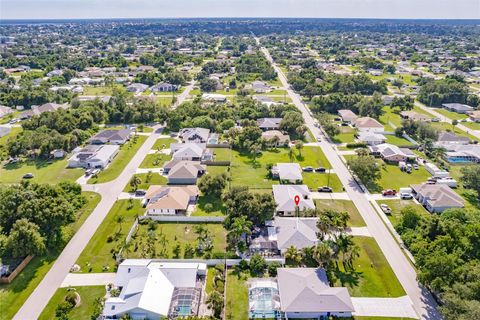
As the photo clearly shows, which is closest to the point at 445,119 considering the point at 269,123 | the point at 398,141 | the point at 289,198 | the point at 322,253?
the point at 398,141

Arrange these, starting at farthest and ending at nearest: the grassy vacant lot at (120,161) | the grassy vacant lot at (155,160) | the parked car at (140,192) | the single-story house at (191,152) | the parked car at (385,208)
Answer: the single-story house at (191,152) < the grassy vacant lot at (155,160) < the grassy vacant lot at (120,161) < the parked car at (140,192) < the parked car at (385,208)

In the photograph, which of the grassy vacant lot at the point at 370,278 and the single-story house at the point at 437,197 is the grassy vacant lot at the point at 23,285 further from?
the single-story house at the point at 437,197

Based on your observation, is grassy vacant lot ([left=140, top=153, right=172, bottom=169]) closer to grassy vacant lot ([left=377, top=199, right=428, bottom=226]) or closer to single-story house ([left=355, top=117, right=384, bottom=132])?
grassy vacant lot ([left=377, top=199, right=428, bottom=226])

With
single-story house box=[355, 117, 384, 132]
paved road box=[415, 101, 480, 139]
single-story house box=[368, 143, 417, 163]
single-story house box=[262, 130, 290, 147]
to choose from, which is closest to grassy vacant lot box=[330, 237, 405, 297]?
single-story house box=[368, 143, 417, 163]

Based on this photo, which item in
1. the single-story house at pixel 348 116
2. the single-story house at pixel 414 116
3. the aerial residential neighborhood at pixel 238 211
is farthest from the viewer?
the single-story house at pixel 414 116

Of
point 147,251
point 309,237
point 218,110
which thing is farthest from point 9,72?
point 309,237

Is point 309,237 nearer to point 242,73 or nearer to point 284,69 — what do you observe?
point 242,73

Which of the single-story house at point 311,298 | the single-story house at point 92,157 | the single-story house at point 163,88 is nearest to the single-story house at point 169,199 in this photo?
the single-story house at point 92,157

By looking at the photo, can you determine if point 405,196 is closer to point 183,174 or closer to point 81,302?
point 183,174

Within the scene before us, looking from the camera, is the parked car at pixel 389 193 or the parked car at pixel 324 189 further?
the parked car at pixel 324 189
